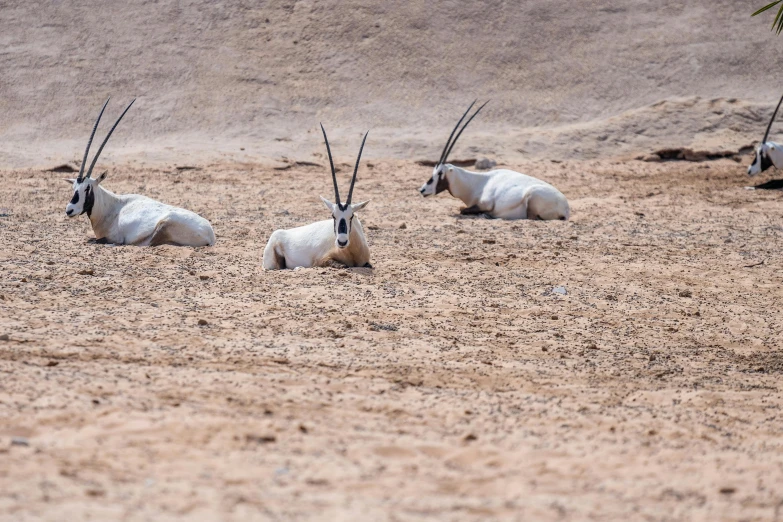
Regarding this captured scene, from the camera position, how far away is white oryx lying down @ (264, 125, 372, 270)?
754 cm

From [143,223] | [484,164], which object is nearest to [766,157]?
[484,164]

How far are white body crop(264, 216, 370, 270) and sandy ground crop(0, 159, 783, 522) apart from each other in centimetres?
21

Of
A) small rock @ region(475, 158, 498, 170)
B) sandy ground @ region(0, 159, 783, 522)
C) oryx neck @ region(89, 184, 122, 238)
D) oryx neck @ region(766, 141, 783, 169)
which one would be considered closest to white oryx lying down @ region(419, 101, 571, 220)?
sandy ground @ region(0, 159, 783, 522)

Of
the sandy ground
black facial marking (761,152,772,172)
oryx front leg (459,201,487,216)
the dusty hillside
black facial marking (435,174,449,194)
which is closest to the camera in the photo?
the sandy ground

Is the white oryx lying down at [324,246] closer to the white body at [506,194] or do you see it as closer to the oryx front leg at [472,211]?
the white body at [506,194]

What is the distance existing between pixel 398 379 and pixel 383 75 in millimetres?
14698

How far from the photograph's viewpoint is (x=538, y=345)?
18.6ft

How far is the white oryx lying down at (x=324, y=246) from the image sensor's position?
7535mm

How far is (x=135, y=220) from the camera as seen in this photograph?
28.2ft

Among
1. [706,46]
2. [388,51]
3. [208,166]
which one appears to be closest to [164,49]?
[388,51]

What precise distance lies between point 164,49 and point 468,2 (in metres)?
6.56

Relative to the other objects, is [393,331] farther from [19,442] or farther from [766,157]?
[766,157]

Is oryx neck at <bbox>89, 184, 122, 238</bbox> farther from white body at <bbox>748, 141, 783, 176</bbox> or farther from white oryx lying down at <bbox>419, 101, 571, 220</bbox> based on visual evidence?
white body at <bbox>748, 141, 783, 176</bbox>

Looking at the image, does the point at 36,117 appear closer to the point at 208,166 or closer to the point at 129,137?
the point at 129,137
